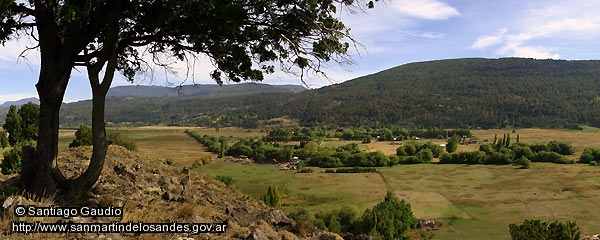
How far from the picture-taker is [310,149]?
13725 cm

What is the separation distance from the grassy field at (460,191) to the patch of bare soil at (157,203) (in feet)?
109

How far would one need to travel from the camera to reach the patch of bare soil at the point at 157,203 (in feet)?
29.0

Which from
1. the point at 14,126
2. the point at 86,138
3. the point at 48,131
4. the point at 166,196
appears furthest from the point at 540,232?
the point at 14,126

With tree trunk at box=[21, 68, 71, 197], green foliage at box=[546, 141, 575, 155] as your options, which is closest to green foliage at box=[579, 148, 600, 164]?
green foliage at box=[546, 141, 575, 155]

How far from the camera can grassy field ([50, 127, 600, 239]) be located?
58938mm

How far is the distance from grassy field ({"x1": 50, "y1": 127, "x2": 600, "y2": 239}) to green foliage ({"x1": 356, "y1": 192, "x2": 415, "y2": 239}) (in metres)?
5.45

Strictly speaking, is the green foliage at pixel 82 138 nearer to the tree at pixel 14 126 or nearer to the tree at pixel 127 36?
the tree at pixel 14 126

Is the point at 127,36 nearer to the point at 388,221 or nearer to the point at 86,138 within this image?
the point at 86,138

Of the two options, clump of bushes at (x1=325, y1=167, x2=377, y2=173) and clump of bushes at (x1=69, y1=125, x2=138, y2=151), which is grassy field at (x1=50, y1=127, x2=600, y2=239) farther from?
clump of bushes at (x1=69, y1=125, x2=138, y2=151)

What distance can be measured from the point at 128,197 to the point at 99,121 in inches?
111

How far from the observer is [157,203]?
37.4 ft

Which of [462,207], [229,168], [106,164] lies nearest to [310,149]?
[229,168]

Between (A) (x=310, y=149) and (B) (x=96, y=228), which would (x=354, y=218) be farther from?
(A) (x=310, y=149)

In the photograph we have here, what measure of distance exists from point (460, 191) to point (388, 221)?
38761 mm
